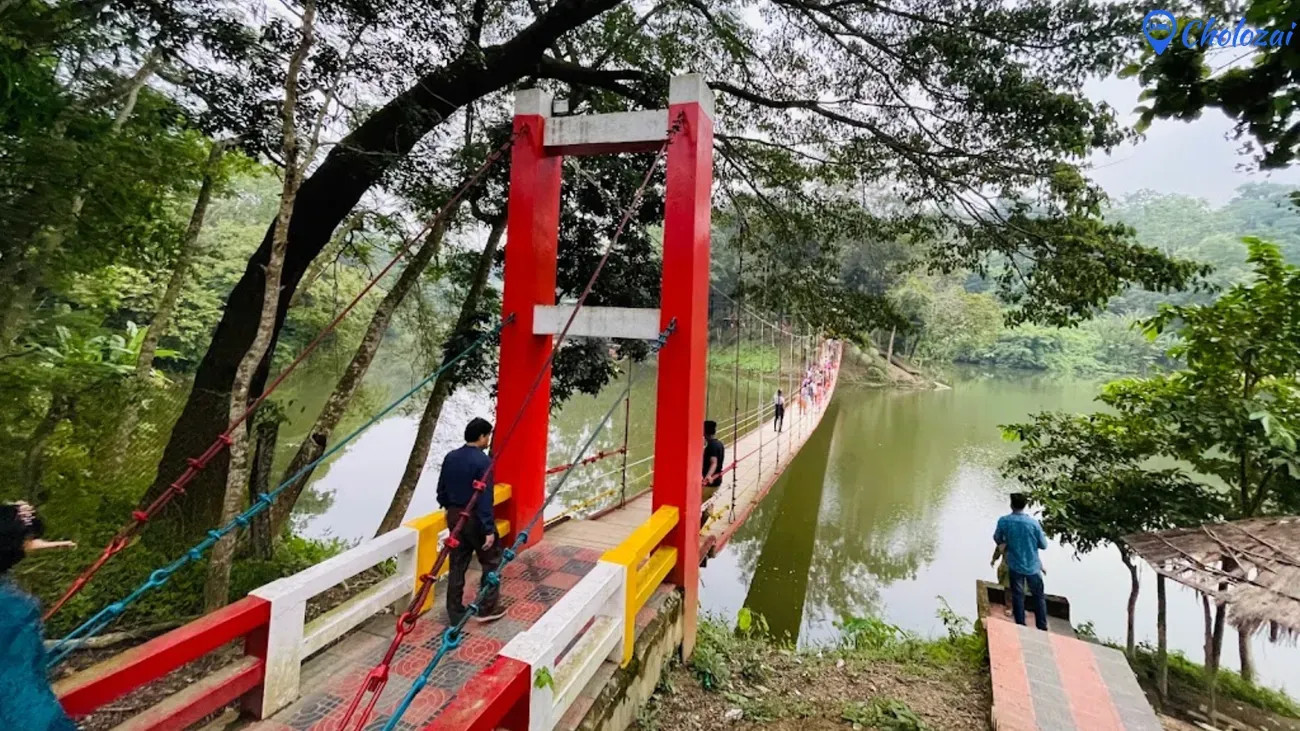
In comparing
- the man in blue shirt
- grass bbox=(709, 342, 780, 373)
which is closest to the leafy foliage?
the man in blue shirt

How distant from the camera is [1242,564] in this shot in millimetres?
3215

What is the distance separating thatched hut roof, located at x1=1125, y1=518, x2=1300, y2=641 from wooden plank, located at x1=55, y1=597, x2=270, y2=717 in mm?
4413

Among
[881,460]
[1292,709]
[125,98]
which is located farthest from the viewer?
[881,460]

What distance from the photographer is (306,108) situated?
9.41 ft

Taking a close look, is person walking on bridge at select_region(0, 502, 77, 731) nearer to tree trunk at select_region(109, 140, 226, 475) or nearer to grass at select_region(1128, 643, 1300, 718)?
tree trunk at select_region(109, 140, 226, 475)

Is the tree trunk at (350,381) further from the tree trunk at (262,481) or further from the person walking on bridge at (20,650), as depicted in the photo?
the person walking on bridge at (20,650)

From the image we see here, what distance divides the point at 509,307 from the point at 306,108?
144 centimetres

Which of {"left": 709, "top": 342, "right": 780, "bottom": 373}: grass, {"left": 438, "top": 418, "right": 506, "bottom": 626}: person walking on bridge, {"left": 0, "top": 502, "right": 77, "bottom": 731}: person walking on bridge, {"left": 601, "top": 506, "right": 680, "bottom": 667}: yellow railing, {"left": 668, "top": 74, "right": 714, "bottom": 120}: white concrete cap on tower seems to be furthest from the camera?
{"left": 709, "top": 342, "right": 780, "bottom": 373}: grass

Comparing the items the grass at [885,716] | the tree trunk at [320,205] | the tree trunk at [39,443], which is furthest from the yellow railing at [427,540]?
the tree trunk at [39,443]

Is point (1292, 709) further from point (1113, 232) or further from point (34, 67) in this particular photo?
point (34, 67)

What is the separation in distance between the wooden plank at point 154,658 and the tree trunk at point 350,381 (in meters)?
1.94

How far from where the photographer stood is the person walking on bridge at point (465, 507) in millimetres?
2182

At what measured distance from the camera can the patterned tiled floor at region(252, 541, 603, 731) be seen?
1709 mm

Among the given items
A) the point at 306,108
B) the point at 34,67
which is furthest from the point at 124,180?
the point at 306,108
